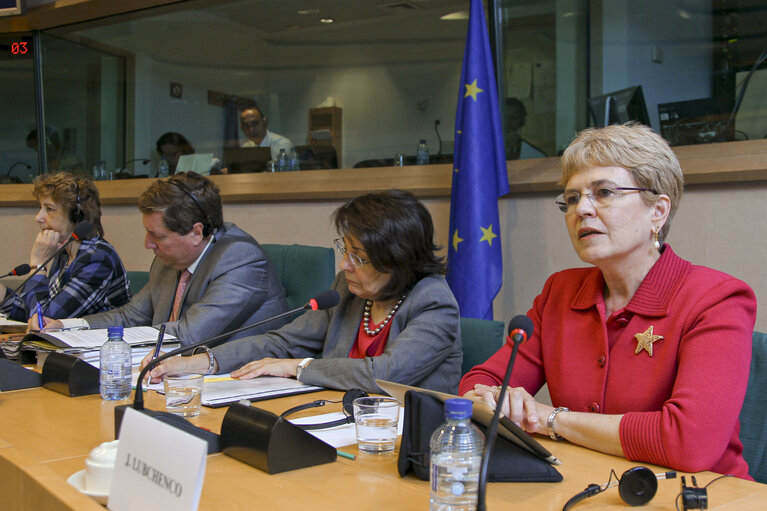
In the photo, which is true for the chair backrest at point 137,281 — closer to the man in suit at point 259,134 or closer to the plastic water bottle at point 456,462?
the man in suit at point 259,134

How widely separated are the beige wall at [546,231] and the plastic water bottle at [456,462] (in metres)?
2.10

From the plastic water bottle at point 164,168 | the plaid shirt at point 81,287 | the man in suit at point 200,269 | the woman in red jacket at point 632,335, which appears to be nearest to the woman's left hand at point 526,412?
the woman in red jacket at point 632,335

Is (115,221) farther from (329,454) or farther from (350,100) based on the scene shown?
(329,454)

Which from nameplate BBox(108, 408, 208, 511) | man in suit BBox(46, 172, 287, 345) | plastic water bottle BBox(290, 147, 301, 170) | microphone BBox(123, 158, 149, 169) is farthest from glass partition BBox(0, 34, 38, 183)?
nameplate BBox(108, 408, 208, 511)

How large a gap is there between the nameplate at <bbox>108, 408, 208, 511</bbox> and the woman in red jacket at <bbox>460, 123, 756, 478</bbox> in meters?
0.71

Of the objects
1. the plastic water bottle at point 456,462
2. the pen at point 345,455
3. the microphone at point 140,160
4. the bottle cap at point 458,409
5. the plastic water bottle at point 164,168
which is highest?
the microphone at point 140,160

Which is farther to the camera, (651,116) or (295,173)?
(295,173)

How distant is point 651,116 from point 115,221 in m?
3.73

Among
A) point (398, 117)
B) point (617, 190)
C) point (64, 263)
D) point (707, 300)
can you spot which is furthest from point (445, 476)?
point (398, 117)

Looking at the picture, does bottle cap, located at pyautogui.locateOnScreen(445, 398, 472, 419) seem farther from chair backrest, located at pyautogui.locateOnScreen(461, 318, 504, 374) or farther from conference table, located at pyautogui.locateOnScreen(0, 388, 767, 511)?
chair backrest, located at pyautogui.locateOnScreen(461, 318, 504, 374)

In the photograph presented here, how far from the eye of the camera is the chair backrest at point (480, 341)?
207 centimetres

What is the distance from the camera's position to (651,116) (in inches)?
123

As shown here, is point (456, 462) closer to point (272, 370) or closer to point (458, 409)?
point (458, 409)

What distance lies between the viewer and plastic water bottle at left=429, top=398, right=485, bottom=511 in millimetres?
1001
